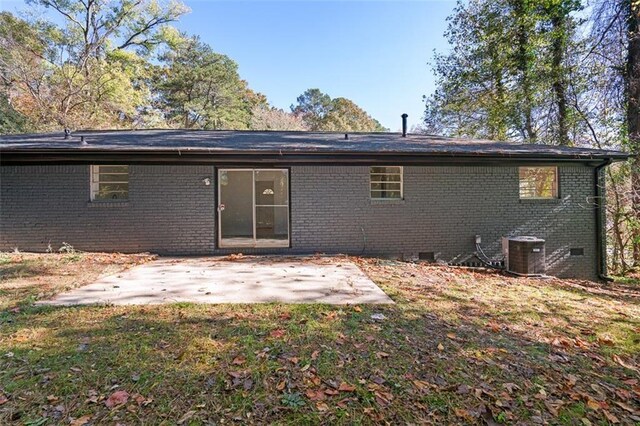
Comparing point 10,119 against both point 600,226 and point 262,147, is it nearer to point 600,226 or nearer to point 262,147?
point 262,147

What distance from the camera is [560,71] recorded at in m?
13.5

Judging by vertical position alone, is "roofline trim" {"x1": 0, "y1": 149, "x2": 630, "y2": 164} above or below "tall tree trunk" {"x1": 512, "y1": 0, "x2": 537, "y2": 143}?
below

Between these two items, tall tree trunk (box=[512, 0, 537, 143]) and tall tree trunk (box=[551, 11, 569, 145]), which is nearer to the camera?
tall tree trunk (box=[551, 11, 569, 145])

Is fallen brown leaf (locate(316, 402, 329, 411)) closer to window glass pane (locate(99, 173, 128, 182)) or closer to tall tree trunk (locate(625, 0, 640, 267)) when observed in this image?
window glass pane (locate(99, 173, 128, 182))

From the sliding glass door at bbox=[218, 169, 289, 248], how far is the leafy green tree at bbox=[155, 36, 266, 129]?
15.7 metres

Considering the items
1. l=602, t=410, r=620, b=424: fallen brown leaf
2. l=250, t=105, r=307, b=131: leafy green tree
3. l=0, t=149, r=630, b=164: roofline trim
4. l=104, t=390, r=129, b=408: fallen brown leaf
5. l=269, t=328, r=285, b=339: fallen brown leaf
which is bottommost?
l=602, t=410, r=620, b=424: fallen brown leaf

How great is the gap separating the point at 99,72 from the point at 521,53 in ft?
73.3

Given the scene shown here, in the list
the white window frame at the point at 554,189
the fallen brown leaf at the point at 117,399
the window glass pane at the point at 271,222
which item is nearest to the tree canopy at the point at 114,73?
the window glass pane at the point at 271,222

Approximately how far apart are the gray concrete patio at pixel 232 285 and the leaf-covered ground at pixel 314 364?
0.32 metres

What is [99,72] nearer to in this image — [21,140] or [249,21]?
[249,21]

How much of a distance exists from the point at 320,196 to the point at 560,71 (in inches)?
484

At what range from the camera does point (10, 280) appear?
16.3ft

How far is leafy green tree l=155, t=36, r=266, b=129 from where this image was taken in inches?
963

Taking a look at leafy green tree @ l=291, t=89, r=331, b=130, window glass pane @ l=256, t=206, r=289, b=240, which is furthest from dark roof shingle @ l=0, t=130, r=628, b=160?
leafy green tree @ l=291, t=89, r=331, b=130
